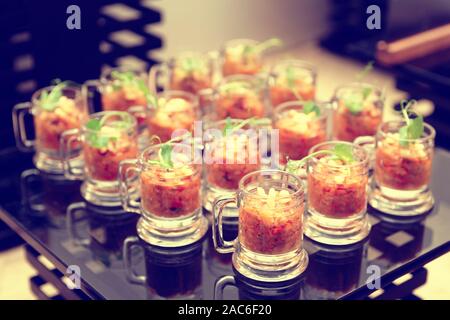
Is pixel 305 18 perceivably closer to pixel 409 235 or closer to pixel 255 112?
pixel 255 112

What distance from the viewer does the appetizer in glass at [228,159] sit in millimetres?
1789

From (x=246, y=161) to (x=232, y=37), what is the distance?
2545 millimetres

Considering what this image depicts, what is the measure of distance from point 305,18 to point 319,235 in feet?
10.0

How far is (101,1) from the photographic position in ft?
8.55

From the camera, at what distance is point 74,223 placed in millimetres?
1820

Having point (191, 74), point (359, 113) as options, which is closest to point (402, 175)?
point (359, 113)

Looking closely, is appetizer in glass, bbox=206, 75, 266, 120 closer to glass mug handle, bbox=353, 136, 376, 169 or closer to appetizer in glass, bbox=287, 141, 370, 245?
glass mug handle, bbox=353, 136, 376, 169

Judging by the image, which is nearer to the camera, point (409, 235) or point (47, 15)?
point (409, 235)

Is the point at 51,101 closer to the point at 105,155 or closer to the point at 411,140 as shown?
the point at 105,155

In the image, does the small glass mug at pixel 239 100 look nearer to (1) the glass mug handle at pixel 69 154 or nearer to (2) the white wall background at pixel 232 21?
(1) the glass mug handle at pixel 69 154

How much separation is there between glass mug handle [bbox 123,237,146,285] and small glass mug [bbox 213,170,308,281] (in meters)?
0.18

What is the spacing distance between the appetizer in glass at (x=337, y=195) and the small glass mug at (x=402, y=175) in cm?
10

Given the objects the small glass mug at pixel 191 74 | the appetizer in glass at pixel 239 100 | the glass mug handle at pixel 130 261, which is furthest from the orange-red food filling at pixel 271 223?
the small glass mug at pixel 191 74
